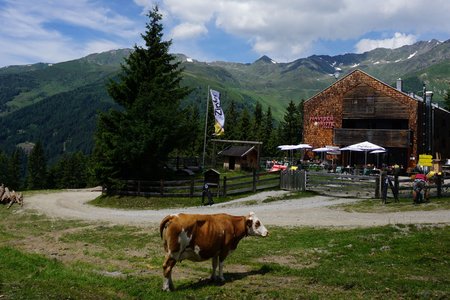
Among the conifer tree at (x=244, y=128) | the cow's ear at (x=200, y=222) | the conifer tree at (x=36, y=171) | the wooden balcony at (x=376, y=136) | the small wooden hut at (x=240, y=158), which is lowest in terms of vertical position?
the conifer tree at (x=36, y=171)

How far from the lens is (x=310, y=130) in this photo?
194 ft

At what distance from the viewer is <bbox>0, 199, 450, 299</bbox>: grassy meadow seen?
962 centimetres

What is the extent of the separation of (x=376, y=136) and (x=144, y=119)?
1186 inches

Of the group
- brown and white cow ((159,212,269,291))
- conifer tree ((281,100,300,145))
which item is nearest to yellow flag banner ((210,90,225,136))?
brown and white cow ((159,212,269,291))

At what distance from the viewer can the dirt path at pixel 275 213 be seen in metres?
20.5

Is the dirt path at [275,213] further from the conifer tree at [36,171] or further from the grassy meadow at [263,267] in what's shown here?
the conifer tree at [36,171]

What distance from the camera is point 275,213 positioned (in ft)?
80.2

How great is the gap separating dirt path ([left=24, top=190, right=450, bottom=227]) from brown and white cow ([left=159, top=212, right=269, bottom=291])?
10.0 metres

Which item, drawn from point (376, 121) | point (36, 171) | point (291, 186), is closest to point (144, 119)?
point (291, 186)

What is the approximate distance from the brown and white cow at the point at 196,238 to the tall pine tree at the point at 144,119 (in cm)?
2236

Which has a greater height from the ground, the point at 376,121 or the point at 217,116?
the point at 376,121

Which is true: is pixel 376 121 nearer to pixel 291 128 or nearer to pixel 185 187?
pixel 185 187

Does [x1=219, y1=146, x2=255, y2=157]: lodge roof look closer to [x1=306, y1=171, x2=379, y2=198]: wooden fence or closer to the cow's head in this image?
[x1=306, y1=171, x2=379, y2=198]: wooden fence

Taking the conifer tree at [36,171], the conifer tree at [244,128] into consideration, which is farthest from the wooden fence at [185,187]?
the conifer tree at [36,171]
